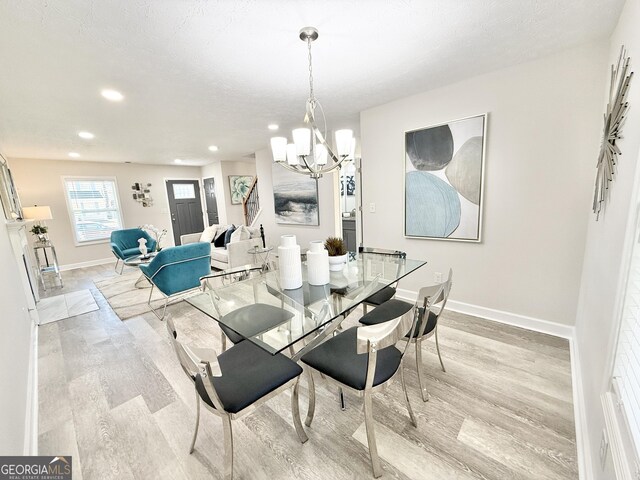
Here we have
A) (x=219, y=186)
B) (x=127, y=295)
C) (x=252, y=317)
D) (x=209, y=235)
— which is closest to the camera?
(x=252, y=317)

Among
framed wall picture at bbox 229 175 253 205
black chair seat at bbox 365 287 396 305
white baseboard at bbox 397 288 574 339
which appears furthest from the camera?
framed wall picture at bbox 229 175 253 205

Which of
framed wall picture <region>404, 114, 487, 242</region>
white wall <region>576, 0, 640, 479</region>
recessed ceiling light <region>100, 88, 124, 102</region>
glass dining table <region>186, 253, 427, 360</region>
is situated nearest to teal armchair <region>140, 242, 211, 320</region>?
glass dining table <region>186, 253, 427, 360</region>

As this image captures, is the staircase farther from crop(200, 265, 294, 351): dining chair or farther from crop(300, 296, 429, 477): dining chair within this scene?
crop(300, 296, 429, 477): dining chair

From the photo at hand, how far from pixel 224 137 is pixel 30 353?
11.4 ft

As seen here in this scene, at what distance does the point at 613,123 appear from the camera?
148 centimetres

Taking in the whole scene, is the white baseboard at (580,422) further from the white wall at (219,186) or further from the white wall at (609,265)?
the white wall at (219,186)

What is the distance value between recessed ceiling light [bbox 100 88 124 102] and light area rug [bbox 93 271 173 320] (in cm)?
235

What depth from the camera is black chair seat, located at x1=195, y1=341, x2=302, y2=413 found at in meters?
1.15

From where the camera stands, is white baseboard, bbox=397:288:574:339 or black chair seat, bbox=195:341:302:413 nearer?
black chair seat, bbox=195:341:302:413

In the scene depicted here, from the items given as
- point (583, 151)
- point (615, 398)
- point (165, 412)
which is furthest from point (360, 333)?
point (583, 151)

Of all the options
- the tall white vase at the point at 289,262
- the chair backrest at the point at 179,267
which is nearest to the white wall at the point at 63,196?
the chair backrest at the point at 179,267

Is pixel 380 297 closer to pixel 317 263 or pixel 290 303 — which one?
pixel 317 263

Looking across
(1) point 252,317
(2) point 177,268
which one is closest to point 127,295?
(2) point 177,268

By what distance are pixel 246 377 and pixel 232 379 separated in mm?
67
